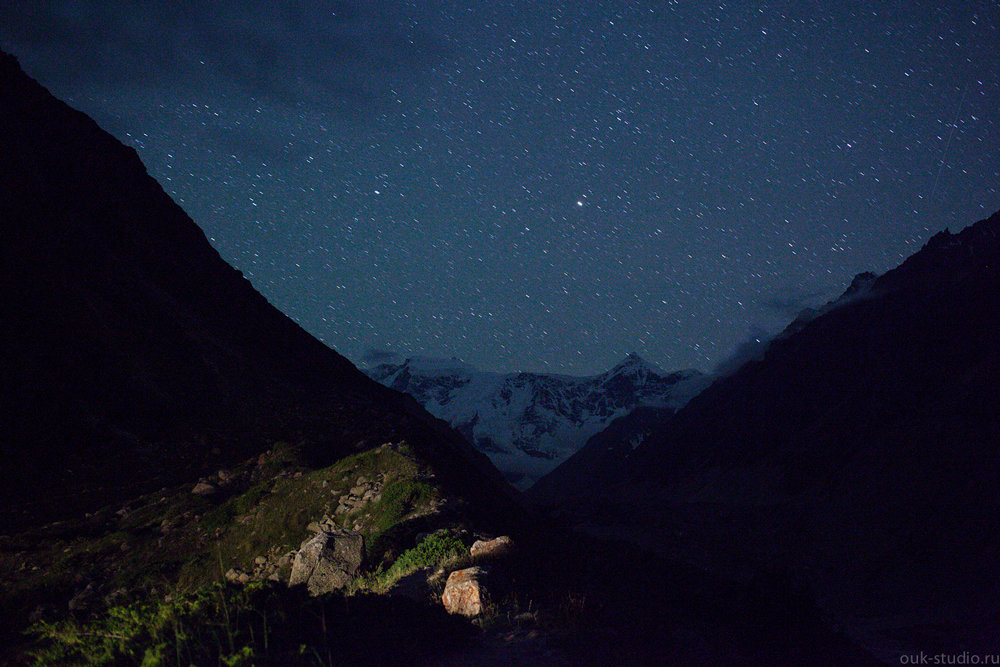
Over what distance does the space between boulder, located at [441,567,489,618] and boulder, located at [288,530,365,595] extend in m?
3.90

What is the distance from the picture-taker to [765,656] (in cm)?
1239

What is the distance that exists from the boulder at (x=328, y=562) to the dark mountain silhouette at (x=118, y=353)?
32.2ft

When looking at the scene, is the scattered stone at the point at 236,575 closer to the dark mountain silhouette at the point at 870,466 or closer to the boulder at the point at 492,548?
the boulder at the point at 492,548

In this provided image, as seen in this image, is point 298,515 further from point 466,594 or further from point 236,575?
point 466,594

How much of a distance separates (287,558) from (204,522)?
5047 millimetres

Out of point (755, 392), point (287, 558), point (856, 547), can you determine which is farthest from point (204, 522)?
point (755, 392)

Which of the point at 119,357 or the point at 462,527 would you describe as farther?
the point at 119,357

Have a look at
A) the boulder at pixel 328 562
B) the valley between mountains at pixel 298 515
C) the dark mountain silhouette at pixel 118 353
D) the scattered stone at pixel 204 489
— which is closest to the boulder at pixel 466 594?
the valley between mountains at pixel 298 515

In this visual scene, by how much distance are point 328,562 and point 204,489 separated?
12.1 metres

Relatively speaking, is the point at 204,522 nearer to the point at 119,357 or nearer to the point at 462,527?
the point at 462,527

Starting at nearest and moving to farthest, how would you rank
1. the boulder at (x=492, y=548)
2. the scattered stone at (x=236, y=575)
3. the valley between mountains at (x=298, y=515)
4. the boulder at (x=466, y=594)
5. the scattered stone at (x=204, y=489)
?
the valley between mountains at (x=298, y=515), the boulder at (x=466, y=594), the boulder at (x=492, y=548), the scattered stone at (x=236, y=575), the scattered stone at (x=204, y=489)

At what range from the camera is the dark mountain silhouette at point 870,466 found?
1422 inches

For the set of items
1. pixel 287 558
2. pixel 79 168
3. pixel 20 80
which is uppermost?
pixel 20 80

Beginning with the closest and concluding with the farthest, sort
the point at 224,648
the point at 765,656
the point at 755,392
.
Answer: the point at 224,648, the point at 765,656, the point at 755,392
